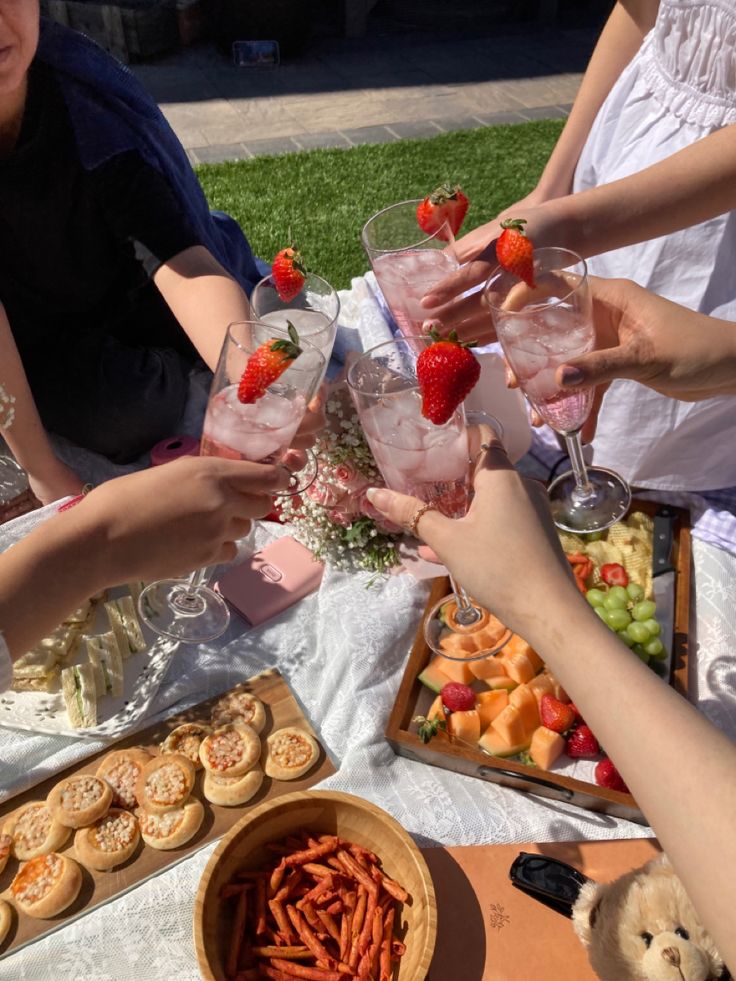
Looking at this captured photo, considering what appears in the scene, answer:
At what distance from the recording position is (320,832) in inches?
63.3

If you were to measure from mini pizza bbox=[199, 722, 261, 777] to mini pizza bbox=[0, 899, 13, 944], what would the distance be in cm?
44

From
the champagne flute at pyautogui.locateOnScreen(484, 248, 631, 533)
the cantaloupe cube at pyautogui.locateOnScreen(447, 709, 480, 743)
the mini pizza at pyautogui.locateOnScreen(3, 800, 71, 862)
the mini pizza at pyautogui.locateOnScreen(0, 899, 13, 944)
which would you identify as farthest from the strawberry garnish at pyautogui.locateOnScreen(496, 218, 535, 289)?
the mini pizza at pyautogui.locateOnScreen(0, 899, 13, 944)

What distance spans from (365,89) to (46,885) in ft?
24.9

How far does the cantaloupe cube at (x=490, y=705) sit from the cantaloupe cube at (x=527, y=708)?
26mm

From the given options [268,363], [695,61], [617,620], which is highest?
[695,61]

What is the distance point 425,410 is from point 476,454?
132mm

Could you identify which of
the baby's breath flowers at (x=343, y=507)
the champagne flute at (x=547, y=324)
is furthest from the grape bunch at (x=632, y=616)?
the baby's breath flowers at (x=343, y=507)

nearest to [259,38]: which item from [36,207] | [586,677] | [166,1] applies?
[166,1]

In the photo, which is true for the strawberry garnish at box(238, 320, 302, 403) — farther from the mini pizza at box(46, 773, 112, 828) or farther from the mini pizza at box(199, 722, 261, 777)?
the mini pizza at box(46, 773, 112, 828)

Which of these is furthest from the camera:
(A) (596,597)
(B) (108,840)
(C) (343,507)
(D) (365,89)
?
(D) (365,89)

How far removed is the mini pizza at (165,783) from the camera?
1695mm

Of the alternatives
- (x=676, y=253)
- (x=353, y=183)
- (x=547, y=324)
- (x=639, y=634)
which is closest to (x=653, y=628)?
(x=639, y=634)

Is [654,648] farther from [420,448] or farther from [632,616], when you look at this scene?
[420,448]

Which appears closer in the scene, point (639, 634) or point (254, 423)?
point (254, 423)
